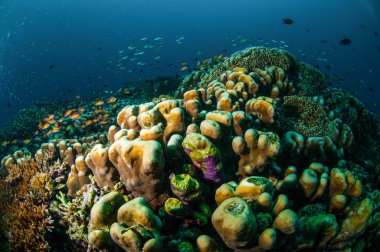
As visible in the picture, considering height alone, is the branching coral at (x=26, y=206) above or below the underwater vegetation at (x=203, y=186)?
below

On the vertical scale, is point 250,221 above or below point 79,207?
above

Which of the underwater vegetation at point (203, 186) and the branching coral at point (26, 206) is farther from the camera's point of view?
the branching coral at point (26, 206)

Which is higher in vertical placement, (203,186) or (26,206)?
(203,186)

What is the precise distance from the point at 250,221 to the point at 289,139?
2.13 meters

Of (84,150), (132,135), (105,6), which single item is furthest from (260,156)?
(105,6)

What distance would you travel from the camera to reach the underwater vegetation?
2.57 meters

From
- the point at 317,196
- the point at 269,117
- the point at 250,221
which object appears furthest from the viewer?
the point at 269,117

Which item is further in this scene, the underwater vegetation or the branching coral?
the branching coral

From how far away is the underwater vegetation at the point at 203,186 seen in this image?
2574mm

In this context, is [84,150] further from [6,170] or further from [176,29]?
[176,29]

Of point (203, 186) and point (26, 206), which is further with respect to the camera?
point (26, 206)

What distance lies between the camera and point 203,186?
3119 mm

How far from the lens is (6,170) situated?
5.61 metres

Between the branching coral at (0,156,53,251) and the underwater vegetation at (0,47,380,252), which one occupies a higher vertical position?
the underwater vegetation at (0,47,380,252)
